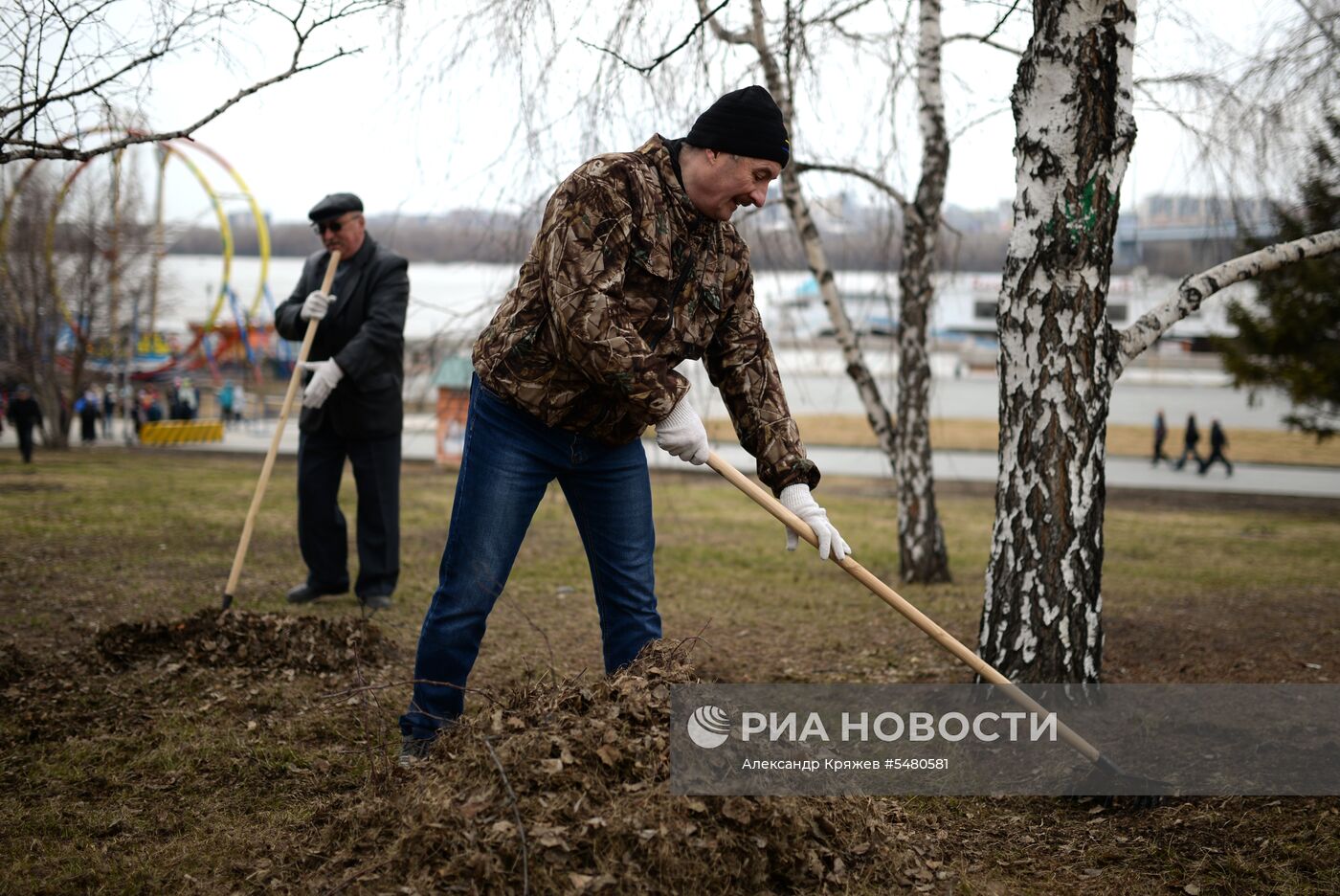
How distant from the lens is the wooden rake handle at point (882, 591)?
2.94 metres

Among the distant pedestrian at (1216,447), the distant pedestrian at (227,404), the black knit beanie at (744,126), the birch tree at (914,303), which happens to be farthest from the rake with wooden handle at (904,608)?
the distant pedestrian at (227,404)

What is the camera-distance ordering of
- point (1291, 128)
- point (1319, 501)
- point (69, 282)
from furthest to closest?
1. point (69, 282)
2. point (1319, 501)
3. point (1291, 128)

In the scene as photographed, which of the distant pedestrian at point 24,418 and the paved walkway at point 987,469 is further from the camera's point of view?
the paved walkway at point 987,469

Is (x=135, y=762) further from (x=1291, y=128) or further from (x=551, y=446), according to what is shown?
(x=1291, y=128)

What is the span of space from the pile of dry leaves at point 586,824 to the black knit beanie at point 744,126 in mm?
1378

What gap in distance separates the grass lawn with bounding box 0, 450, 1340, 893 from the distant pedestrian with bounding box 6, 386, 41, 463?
20.0 ft

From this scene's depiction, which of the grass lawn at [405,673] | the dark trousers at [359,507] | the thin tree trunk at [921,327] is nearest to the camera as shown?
the grass lawn at [405,673]

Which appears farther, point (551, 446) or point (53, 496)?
point (53, 496)

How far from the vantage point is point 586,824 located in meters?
2.30

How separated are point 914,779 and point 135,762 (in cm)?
236

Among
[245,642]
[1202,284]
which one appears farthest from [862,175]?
[245,642]

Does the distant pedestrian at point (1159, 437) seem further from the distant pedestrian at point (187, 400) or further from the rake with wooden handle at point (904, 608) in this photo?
the distant pedestrian at point (187, 400)

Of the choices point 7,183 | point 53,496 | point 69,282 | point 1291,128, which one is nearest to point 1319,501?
point 1291,128

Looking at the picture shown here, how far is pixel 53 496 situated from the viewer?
34.4 ft
